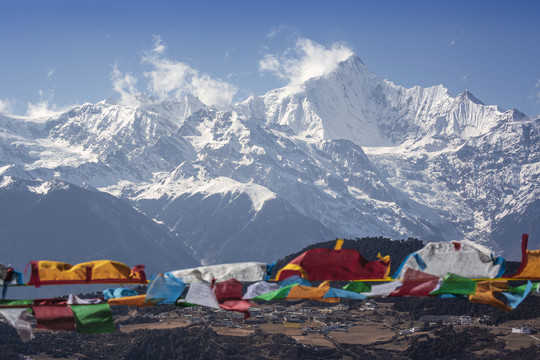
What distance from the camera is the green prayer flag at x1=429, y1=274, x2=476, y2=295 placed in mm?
14602

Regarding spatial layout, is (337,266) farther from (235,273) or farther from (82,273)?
(82,273)

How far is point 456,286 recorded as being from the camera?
48.3 feet

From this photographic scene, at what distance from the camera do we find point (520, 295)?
14430mm

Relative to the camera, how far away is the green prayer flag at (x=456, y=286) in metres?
14.6

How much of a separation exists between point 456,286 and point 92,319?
669cm

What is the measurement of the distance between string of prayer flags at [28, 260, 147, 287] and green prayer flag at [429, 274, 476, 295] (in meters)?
5.72

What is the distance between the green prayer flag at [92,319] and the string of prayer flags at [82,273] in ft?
4.10

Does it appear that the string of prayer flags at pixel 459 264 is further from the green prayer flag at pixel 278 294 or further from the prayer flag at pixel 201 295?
the prayer flag at pixel 201 295

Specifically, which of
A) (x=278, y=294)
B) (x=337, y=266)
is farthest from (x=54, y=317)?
(x=337, y=266)

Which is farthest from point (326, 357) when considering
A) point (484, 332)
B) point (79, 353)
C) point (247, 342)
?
point (79, 353)

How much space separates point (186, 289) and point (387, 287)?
3.79 meters

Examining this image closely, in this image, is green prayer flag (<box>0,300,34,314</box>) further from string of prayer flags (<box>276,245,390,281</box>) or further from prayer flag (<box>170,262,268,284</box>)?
string of prayer flags (<box>276,245,390,281</box>)

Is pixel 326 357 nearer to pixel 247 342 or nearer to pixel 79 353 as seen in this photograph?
pixel 247 342

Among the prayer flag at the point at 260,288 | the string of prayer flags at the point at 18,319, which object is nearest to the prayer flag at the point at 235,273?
the prayer flag at the point at 260,288
